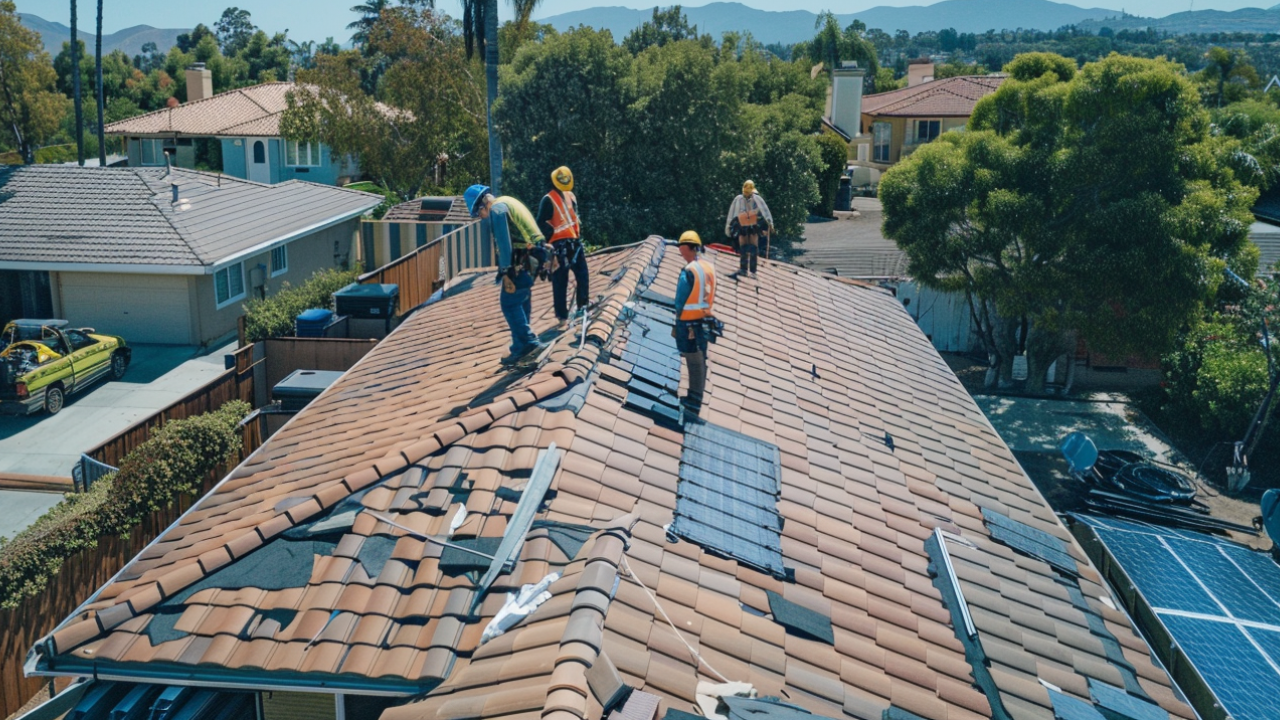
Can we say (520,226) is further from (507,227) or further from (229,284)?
(229,284)

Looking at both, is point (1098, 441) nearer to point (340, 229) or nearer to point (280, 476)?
point (280, 476)

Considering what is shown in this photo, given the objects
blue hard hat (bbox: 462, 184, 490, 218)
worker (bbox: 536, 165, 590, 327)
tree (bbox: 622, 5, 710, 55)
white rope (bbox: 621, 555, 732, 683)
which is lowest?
white rope (bbox: 621, 555, 732, 683)

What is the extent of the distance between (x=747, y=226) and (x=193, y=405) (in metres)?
9.46

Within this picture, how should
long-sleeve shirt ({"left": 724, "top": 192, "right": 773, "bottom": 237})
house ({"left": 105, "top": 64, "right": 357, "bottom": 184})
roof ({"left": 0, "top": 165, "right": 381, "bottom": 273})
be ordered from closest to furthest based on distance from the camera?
long-sleeve shirt ({"left": 724, "top": 192, "right": 773, "bottom": 237})
roof ({"left": 0, "top": 165, "right": 381, "bottom": 273})
house ({"left": 105, "top": 64, "right": 357, "bottom": 184})

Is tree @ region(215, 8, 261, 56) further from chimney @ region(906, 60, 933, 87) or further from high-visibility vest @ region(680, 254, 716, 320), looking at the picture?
high-visibility vest @ region(680, 254, 716, 320)

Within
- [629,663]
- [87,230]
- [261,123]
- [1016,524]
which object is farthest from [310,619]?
[261,123]

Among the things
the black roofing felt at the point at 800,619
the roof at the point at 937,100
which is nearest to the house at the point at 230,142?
the roof at the point at 937,100

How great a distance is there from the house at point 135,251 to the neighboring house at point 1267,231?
26359mm

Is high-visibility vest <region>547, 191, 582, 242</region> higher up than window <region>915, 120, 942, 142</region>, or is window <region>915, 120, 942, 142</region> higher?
window <region>915, 120, 942, 142</region>

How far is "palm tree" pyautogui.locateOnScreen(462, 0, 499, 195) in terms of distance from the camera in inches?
1067

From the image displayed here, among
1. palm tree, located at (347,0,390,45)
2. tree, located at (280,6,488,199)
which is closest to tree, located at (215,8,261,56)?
palm tree, located at (347,0,390,45)

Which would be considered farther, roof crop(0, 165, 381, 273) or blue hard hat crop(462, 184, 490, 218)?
roof crop(0, 165, 381, 273)

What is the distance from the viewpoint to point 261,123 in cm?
5306

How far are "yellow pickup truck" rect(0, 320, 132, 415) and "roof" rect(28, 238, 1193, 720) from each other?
12.6 m
